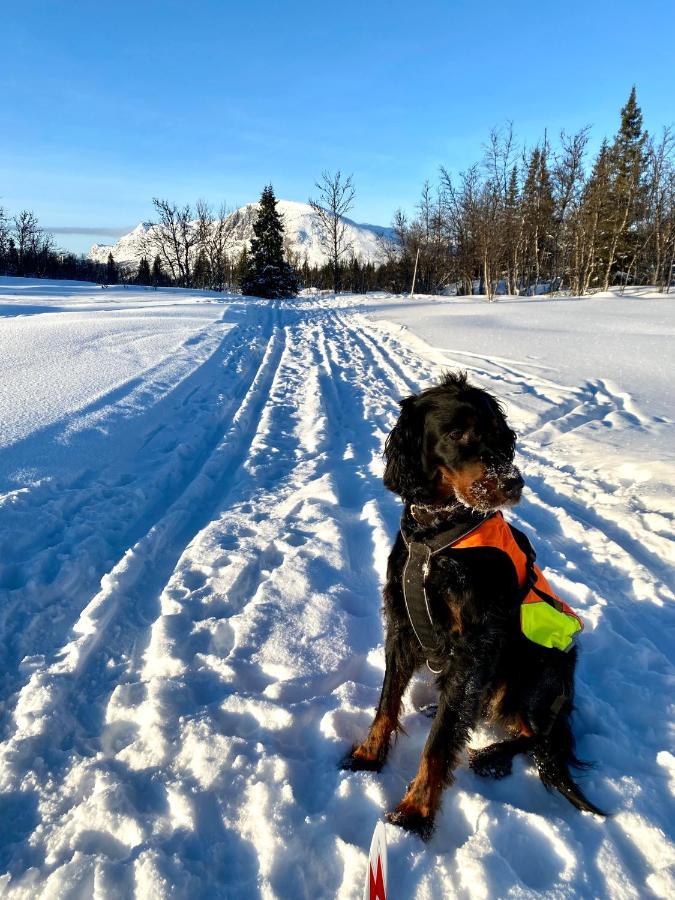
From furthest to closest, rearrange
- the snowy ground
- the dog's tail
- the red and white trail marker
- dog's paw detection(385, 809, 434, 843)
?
the dog's tail, dog's paw detection(385, 809, 434, 843), the snowy ground, the red and white trail marker

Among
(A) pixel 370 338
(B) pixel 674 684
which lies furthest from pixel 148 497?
(A) pixel 370 338

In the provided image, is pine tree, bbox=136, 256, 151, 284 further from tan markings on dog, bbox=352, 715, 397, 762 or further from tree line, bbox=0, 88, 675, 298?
tan markings on dog, bbox=352, 715, 397, 762

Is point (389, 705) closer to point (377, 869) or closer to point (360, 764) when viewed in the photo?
point (360, 764)

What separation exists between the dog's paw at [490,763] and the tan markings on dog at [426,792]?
0.91 feet

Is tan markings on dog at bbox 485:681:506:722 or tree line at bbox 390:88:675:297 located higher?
tree line at bbox 390:88:675:297

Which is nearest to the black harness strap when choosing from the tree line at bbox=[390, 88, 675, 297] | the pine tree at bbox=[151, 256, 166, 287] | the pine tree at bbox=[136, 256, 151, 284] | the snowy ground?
the snowy ground

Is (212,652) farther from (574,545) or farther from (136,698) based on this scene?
(574,545)

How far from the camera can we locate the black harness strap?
201cm

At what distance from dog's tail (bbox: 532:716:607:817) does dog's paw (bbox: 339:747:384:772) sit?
0.65 meters

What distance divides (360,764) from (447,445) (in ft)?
4.64

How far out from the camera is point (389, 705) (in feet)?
7.24

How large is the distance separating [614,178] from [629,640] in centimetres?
4015

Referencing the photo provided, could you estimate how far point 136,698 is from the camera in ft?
7.85

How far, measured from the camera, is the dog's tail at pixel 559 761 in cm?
194
